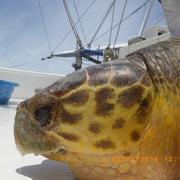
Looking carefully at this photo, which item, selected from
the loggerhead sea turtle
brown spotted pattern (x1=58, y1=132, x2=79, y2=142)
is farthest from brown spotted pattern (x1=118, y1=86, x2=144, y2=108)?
brown spotted pattern (x1=58, y1=132, x2=79, y2=142)

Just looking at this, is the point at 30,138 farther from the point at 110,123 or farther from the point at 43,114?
the point at 110,123

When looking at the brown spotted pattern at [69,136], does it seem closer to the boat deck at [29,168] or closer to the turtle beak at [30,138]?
the turtle beak at [30,138]

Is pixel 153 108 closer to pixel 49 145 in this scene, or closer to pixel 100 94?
pixel 100 94

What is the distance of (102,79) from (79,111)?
81 millimetres

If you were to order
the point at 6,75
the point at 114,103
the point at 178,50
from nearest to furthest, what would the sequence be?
the point at 114,103, the point at 178,50, the point at 6,75

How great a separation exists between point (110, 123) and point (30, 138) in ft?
0.60

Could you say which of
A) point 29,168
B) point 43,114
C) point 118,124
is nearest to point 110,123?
point 118,124

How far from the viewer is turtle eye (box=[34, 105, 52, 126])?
1.94ft

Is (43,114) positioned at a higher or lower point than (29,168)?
higher

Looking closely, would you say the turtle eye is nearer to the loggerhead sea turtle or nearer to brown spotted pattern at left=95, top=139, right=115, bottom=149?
the loggerhead sea turtle

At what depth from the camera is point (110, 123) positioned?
0.56 m

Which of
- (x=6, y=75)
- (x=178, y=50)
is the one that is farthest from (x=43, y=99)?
(x=6, y=75)

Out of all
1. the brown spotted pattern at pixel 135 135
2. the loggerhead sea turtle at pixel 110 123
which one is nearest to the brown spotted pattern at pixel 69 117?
the loggerhead sea turtle at pixel 110 123

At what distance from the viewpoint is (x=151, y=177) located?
1.99 feet
